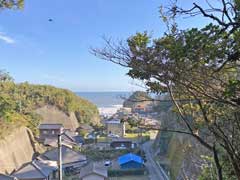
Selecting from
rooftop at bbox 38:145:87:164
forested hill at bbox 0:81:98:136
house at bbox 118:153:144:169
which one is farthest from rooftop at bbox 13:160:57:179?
forested hill at bbox 0:81:98:136

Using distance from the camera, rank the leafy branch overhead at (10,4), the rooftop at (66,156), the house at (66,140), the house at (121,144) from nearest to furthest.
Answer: the leafy branch overhead at (10,4) < the rooftop at (66,156) < the house at (66,140) < the house at (121,144)

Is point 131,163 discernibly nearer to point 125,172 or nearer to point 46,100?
point 125,172

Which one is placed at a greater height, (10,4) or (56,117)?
(10,4)

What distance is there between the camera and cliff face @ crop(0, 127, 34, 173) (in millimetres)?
18125

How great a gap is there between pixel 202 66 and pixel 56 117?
34874 mm

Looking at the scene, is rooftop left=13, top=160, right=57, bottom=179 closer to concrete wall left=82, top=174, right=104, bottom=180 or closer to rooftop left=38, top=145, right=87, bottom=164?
concrete wall left=82, top=174, right=104, bottom=180

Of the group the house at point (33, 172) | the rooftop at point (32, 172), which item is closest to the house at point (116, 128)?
the house at point (33, 172)

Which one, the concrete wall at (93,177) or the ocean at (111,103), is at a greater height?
the ocean at (111,103)

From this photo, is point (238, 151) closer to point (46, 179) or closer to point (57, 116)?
point (46, 179)

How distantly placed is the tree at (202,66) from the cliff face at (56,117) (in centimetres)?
3241

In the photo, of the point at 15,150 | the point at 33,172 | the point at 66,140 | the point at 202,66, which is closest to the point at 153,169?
the point at 33,172

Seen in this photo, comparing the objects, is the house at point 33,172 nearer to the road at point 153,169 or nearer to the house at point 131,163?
the house at point 131,163

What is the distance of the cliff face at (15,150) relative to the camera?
1812 cm

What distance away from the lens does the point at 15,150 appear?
66.4ft
